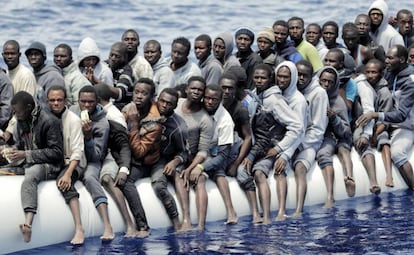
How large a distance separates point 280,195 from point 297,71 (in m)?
1.52

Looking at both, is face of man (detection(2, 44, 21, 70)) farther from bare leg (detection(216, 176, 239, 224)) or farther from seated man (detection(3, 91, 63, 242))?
bare leg (detection(216, 176, 239, 224))

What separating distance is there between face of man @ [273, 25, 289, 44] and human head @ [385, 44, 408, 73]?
1.35 meters

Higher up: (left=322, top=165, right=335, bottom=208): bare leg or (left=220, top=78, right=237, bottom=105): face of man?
(left=220, top=78, right=237, bottom=105): face of man

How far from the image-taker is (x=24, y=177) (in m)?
11.0

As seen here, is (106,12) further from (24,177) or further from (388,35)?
(24,177)

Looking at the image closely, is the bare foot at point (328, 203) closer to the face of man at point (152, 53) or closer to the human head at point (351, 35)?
the human head at point (351, 35)

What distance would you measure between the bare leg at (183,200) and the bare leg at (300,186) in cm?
147

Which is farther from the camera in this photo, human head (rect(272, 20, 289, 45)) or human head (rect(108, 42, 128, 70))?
human head (rect(272, 20, 289, 45))

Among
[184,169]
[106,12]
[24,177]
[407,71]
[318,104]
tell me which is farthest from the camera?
[106,12]

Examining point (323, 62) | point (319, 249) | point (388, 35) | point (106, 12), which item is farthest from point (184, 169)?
point (106, 12)

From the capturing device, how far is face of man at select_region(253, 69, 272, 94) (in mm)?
12570

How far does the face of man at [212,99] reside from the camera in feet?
39.2

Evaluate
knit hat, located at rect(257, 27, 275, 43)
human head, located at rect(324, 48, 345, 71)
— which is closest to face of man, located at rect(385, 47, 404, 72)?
human head, located at rect(324, 48, 345, 71)

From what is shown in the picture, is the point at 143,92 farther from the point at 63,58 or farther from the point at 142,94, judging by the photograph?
the point at 63,58
